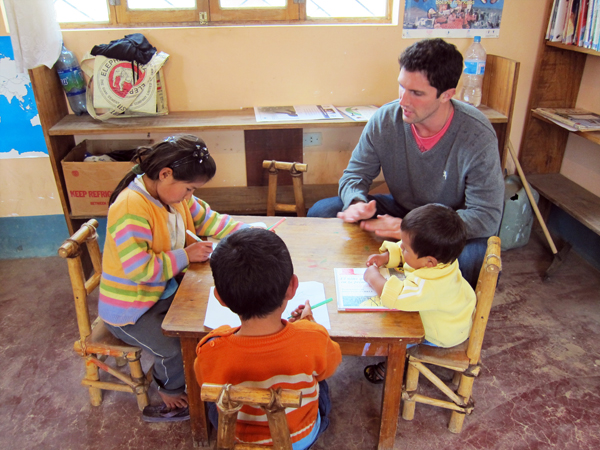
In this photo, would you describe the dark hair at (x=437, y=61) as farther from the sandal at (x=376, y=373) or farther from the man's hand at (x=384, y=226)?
the sandal at (x=376, y=373)

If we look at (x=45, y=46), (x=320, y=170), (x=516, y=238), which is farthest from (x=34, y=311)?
(x=516, y=238)

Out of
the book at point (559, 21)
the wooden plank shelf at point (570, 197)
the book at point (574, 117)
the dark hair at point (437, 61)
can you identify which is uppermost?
the book at point (559, 21)

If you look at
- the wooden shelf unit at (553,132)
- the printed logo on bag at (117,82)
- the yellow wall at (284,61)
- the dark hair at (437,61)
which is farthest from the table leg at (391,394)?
the printed logo on bag at (117,82)

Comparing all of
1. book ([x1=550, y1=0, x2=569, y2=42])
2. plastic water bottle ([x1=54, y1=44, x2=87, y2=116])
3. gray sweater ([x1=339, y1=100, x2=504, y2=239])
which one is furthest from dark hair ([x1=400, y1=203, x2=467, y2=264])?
plastic water bottle ([x1=54, y1=44, x2=87, y2=116])

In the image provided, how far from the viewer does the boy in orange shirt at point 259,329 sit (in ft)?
3.54

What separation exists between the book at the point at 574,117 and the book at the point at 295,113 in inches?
49.0

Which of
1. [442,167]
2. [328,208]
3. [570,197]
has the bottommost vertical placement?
[570,197]

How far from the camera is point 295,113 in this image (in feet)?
8.91

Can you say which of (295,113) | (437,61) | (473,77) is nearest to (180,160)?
(437,61)

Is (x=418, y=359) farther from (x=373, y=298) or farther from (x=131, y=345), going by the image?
(x=131, y=345)

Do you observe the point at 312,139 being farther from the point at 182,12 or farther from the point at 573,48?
the point at 573,48

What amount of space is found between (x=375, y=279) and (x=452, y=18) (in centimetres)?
201

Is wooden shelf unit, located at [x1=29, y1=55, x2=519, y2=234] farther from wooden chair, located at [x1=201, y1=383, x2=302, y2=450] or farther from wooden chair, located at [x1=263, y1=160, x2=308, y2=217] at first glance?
wooden chair, located at [x1=201, y1=383, x2=302, y2=450]

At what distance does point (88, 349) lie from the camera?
1704 mm
